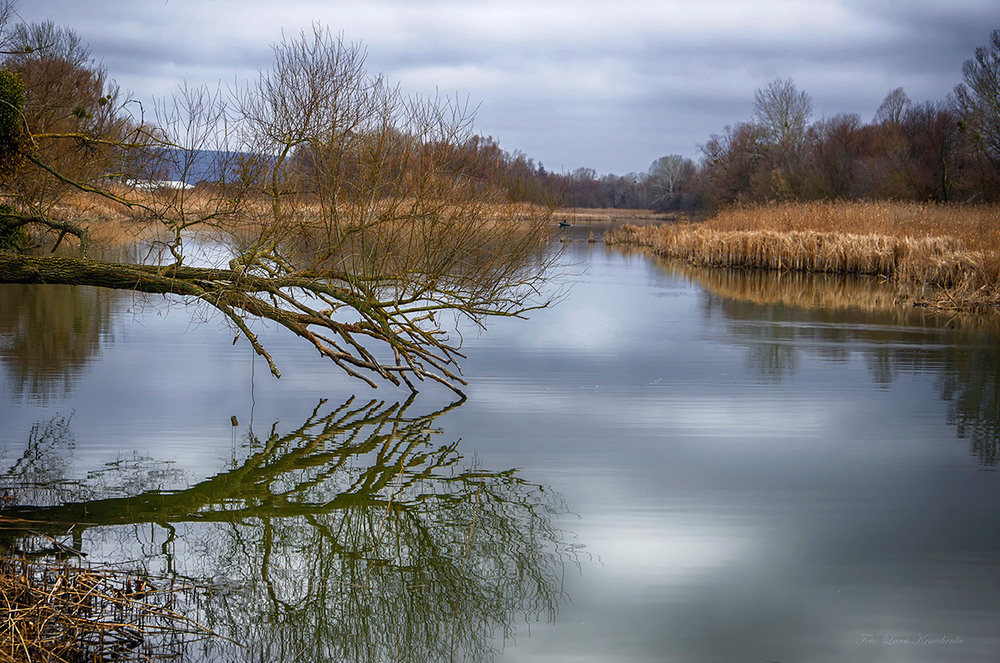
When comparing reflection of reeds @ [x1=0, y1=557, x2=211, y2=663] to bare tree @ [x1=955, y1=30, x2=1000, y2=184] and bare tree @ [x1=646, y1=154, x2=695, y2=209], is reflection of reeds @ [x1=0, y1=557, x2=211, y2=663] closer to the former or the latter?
bare tree @ [x1=955, y1=30, x2=1000, y2=184]

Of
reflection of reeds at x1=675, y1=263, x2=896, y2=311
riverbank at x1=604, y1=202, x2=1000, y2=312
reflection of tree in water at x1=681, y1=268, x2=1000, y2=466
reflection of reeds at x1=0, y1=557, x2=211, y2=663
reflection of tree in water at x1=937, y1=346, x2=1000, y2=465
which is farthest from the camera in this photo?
reflection of reeds at x1=675, y1=263, x2=896, y2=311

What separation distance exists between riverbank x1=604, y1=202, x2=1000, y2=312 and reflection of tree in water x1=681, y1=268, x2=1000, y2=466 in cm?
74

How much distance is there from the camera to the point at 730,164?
48.5m

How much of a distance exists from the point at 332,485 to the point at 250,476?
62 cm

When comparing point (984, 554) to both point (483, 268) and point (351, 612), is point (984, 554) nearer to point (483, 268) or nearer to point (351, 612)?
point (351, 612)

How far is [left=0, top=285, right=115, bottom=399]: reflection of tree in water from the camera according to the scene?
926 centimetres

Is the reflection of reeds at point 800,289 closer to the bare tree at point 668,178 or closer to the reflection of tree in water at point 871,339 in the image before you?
the reflection of tree in water at point 871,339

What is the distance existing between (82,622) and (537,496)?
3218mm

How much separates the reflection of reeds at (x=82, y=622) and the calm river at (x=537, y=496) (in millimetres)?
195

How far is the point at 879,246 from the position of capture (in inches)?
805

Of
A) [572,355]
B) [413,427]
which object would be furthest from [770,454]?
[572,355]

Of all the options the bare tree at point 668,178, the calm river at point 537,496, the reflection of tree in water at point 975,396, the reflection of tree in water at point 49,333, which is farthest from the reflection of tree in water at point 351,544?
the bare tree at point 668,178

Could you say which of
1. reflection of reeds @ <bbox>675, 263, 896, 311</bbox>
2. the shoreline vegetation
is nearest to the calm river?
the shoreline vegetation

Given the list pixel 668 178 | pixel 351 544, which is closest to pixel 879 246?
pixel 351 544
